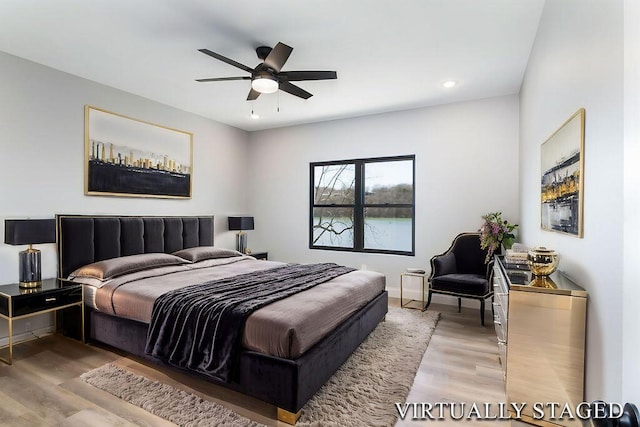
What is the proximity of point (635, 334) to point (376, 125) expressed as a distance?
4383mm

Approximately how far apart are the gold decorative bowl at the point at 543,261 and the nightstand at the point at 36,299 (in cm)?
381

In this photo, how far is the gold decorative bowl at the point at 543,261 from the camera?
194cm

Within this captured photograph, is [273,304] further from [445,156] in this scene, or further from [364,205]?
[445,156]

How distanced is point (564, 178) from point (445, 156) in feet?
8.81

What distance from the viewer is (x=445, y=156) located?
461cm

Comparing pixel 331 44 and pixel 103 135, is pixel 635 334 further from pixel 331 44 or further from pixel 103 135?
pixel 103 135

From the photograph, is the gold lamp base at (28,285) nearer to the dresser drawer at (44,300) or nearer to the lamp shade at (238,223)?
the dresser drawer at (44,300)

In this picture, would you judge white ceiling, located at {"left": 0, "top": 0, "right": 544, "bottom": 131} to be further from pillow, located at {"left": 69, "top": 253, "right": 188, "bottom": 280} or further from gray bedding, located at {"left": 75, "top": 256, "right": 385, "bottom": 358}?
gray bedding, located at {"left": 75, "top": 256, "right": 385, "bottom": 358}

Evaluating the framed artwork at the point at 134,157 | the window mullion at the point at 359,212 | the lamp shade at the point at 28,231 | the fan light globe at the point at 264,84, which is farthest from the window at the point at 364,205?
the lamp shade at the point at 28,231

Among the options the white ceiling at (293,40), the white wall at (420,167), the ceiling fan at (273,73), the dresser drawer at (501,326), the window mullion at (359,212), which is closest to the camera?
the dresser drawer at (501,326)

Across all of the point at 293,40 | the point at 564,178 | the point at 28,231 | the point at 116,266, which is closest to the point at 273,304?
the point at 116,266

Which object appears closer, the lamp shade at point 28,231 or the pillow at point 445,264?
the lamp shade at point 28,231

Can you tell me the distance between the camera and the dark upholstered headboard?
3477 mm

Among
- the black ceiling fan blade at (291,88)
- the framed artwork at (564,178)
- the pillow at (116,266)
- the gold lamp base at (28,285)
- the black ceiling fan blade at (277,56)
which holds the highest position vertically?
the black ceiling fan blade at (277,56)
